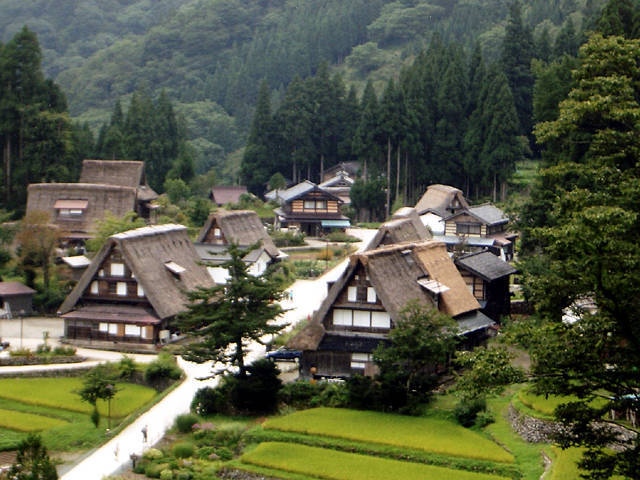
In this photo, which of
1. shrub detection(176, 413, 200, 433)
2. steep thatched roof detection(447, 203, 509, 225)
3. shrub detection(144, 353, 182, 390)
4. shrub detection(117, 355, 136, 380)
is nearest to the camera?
shrub detection(176, 413, 200, 433)

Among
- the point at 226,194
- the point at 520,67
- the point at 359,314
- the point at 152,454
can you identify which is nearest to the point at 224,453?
the point at 152,454

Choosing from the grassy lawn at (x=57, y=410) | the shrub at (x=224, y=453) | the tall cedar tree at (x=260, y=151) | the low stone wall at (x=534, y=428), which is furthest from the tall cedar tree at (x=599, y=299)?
the tall cedar tree at (x=260, y=151)

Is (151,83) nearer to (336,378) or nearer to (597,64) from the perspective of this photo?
(336,378)

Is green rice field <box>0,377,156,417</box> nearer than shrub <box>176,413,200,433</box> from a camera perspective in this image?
No

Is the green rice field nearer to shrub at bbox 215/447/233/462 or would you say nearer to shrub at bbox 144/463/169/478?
shrub at bbox 215/447/233/462

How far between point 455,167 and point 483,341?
1285 inches

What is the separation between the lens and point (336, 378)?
35.2 m

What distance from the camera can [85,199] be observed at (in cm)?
5647

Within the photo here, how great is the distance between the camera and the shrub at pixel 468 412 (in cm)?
3064

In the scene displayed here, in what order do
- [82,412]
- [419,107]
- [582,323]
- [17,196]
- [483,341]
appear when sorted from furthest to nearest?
[419,107]
[17,196]
[483,341]
[82,412]
[582,323]

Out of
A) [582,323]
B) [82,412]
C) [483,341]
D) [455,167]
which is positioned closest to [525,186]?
[455,167]

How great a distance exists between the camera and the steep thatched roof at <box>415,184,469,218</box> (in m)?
60.4

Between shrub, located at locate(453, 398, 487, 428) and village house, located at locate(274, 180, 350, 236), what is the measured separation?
35.3 m

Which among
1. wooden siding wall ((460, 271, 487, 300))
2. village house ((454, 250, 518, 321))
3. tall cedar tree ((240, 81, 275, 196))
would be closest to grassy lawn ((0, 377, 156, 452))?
wooden siding wall ((460, 271, 487, 300))
